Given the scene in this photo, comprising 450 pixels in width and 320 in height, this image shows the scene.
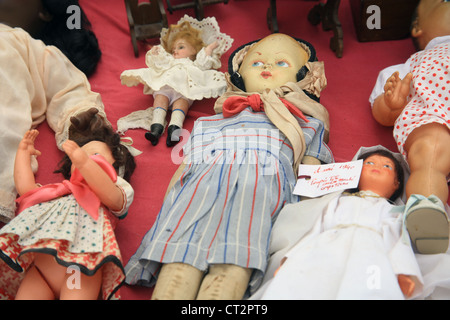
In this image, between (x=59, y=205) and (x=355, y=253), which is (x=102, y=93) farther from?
(x=355, y=253)

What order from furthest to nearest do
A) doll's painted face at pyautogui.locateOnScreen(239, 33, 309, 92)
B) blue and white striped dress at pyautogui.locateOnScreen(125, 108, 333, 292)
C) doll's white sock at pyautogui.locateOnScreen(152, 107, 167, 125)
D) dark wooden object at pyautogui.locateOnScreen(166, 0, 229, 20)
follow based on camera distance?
dark wooden object at pyautogui.locateOnScreen(166, 0, 229, 20)
doll's white sock at pyautogui.locateOnScreen(152, 107, 167, 125)
doll's painted face at pyautogui.locateOnScreen(239, 33, 309, 92)
blue and white striped dress at pyautogui.locateOnScreen(125, 108, 333, 292)

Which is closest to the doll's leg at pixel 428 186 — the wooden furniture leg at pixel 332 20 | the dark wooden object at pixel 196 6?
the wooden furniture leg at pixel 332 20

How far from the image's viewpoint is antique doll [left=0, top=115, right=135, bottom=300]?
137 centimetres

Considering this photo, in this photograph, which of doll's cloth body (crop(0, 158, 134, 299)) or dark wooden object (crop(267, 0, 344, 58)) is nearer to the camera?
doll's cloth body (crop(0, 158, 134, 299))

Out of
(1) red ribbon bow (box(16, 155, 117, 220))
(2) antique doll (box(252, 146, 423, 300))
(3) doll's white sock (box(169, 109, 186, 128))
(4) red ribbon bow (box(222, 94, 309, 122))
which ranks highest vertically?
(4) red ribbon bow (box(222, 94, 309, 122))

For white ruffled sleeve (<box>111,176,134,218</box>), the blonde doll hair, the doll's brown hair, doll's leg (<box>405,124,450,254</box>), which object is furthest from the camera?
the blonde doll hair

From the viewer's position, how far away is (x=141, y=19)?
2721mm

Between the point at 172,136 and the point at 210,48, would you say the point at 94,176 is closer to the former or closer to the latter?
the point at 172,136

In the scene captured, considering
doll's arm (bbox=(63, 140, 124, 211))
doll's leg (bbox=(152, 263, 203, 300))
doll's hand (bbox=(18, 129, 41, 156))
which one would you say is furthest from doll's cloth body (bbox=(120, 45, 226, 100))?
doll's leg (bbox=(152, 263, 203, 300))

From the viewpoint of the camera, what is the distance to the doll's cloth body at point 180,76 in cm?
224

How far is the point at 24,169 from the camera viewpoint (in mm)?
1633

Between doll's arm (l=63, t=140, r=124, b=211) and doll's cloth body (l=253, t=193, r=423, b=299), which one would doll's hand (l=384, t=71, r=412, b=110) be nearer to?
doll's cloth body (l=253, t=193, r=423, b=299)

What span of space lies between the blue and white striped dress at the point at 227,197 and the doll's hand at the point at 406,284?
1.36 ft

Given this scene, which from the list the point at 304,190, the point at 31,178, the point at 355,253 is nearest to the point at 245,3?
the point at 304,190
